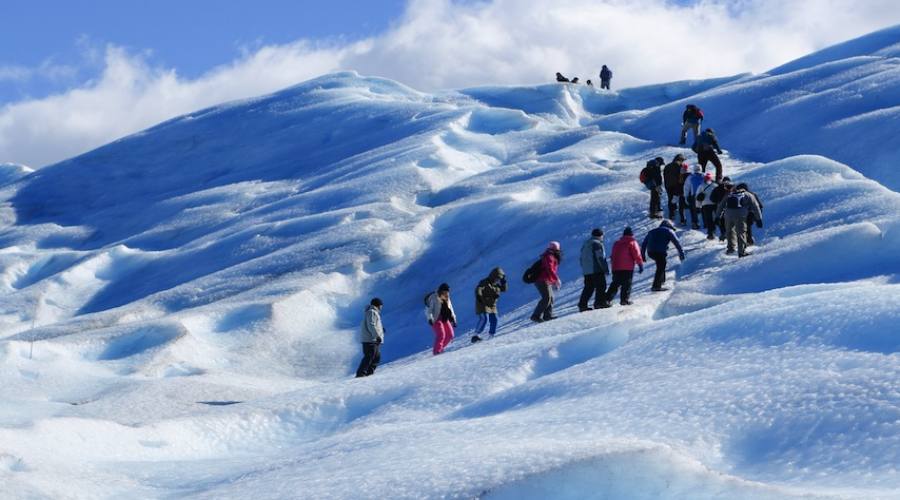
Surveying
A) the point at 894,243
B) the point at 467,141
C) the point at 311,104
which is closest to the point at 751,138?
the point at 467,141

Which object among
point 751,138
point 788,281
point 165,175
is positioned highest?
point 165,175

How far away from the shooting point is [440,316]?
2184cm

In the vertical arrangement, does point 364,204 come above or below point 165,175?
below

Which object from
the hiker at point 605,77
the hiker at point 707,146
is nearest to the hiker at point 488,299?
the hiker at point 707,146

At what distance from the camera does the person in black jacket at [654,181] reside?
2589 cm

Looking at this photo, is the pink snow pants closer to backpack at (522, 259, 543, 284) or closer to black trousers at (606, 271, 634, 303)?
backpack at (522, 259, 543, 284)

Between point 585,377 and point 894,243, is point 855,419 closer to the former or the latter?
point 585,377

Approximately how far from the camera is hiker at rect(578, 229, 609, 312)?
20281mm

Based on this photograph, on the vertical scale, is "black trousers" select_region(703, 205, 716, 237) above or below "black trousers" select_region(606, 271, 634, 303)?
above

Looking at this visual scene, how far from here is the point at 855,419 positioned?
8.52m

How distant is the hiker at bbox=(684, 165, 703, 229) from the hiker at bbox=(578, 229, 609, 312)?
5.23 m

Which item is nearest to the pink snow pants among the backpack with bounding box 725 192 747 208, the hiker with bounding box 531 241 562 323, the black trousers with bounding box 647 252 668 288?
the hiker with bounding box 531 241 562 323

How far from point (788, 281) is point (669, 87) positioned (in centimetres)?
4251

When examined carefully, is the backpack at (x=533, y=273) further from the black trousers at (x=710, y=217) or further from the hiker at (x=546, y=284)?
the black trousers at (x=710, y=217)
